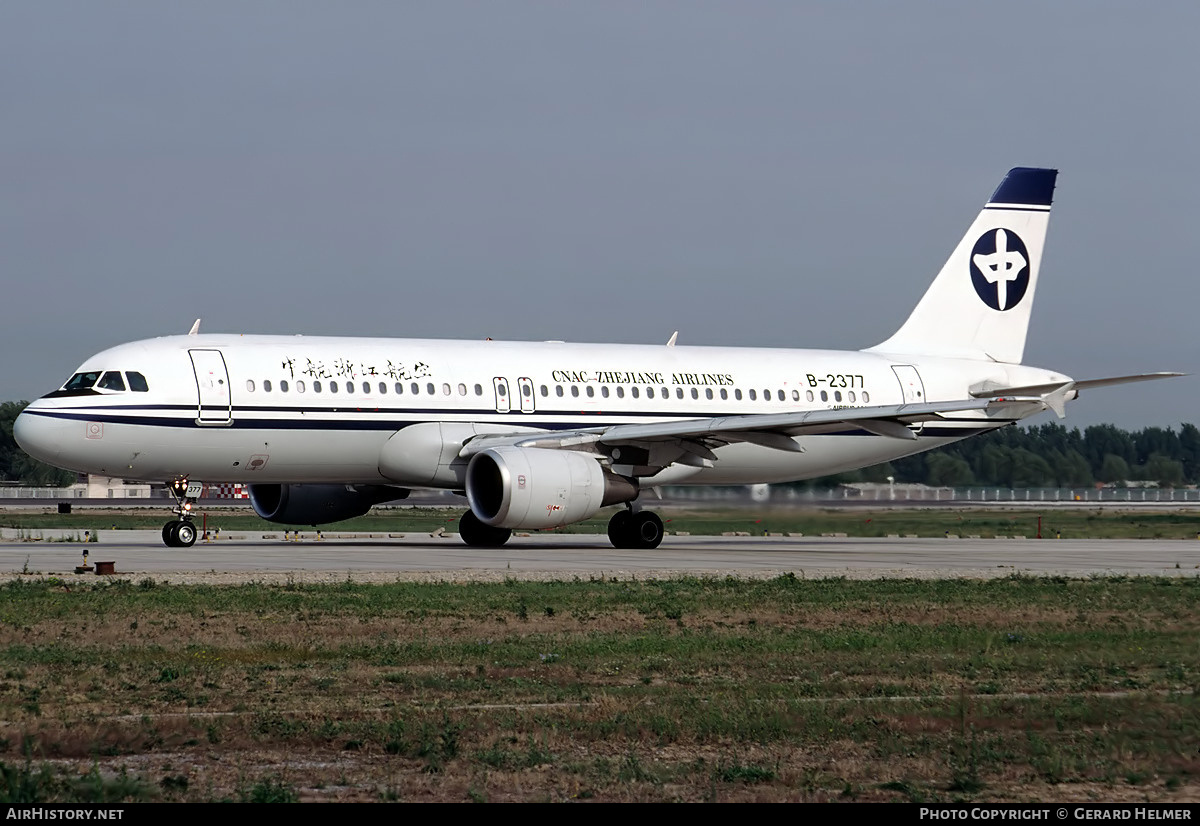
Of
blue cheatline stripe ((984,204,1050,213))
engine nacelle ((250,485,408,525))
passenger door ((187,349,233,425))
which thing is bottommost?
engine nacelle ((250,485,408,525))

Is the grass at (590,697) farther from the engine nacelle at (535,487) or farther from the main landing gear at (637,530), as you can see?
the main landing gear at (637,530)

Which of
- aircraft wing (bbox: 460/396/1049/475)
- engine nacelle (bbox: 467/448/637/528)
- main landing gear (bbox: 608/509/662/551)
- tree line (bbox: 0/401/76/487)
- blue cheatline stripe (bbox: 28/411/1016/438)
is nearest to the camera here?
engine nacelle (bbox: 467/448/637/528)

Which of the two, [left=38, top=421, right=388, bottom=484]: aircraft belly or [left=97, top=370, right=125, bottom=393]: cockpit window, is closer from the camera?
[left=38, top=421, right=388, bottom=484]: aircraft belly

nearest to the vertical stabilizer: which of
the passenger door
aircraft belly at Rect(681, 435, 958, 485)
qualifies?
aircraft belly at Rect(681, 435, 958, 485)

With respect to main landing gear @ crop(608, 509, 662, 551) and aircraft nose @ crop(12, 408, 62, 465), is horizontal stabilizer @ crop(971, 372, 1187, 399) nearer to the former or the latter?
main landing gear @ crop(608, 509, 662, 551)

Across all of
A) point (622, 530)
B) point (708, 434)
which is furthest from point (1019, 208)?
point (622, 530)

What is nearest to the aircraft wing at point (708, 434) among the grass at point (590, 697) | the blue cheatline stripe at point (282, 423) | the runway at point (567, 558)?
the blue cheatline stripe at point (282, 423)

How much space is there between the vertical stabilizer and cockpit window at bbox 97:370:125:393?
1852 cm

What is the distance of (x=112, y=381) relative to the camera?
1125 inches

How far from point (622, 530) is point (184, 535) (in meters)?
8.95

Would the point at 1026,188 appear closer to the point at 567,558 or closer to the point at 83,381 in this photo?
the point at 567,558

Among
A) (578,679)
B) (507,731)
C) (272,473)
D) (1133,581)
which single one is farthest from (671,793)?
(272,473)

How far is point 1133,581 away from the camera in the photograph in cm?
2236

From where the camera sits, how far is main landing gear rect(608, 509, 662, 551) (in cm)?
3178
